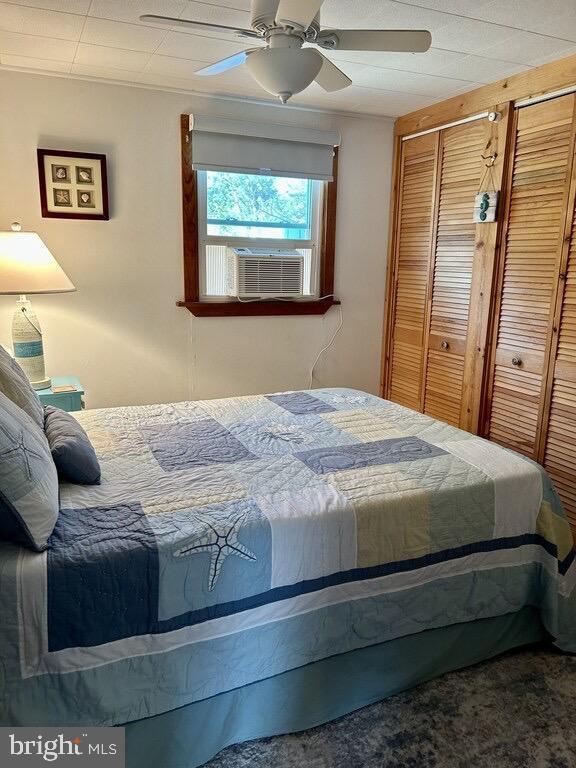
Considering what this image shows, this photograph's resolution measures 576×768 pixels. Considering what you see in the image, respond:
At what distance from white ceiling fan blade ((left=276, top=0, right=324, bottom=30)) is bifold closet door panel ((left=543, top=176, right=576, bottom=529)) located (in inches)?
62.8

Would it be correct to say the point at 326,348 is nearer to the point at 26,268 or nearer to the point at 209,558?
the point at 26,268

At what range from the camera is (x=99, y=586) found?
1.36m

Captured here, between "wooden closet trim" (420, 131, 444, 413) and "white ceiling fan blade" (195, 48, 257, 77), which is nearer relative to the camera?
"white ceiling fan blade" (195, 48, 257, 77)

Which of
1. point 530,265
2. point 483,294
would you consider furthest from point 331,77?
point 483,294

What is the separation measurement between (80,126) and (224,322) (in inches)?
54.0

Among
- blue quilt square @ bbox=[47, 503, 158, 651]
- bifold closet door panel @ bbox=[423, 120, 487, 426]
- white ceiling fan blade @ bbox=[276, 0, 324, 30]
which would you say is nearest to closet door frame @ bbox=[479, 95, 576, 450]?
bifold closet door panel @ bbox=[423, 120, 487, 426]

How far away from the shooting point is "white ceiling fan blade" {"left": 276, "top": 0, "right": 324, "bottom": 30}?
1.64 meters

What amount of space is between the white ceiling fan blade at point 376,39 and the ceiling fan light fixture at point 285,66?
0.28 feet

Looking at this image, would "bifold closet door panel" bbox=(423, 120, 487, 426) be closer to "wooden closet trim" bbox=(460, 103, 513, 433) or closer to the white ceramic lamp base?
"wooden closet trim" bbox=(460, 103, 513, 433)

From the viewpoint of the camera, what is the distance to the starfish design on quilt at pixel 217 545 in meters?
1.47

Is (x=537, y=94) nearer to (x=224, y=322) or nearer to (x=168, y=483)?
(x=224, y=322)

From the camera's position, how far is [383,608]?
1.71m

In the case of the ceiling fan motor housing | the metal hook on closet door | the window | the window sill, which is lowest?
the window sill

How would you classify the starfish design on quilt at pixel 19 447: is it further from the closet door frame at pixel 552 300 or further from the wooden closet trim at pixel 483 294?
the wooden closet trim at pixel 483 294
